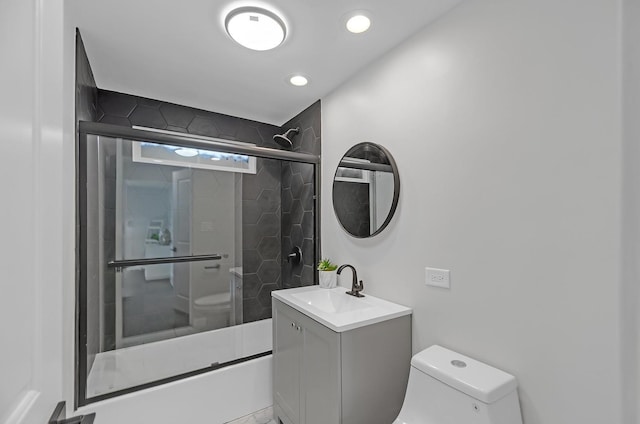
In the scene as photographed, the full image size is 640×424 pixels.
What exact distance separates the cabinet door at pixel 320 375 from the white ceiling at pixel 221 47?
172 centimetres

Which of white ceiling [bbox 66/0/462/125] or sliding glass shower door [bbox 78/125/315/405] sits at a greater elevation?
white ceiling [bbox 66/0/462/125]

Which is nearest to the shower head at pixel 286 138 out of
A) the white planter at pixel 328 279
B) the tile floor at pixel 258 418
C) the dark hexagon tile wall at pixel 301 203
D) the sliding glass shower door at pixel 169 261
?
the dark hexagon tile wall at pixel 301 203

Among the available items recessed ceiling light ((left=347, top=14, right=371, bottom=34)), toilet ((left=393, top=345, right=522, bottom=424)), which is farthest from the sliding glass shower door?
toilet ((left=393, top=345, right=522, bottom=424))

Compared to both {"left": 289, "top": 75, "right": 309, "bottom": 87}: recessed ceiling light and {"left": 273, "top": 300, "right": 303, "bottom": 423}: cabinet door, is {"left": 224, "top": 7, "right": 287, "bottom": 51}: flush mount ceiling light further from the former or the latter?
{"left": 273, "top": 300, "right": 303, "bottom": 423}: cabinet door

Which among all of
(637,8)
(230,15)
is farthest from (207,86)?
(637,8)

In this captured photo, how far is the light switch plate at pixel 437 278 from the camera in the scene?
4.86 ft

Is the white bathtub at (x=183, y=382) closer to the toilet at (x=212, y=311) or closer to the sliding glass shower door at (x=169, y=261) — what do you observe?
the sliding glass shower door at (x=169, y=261)

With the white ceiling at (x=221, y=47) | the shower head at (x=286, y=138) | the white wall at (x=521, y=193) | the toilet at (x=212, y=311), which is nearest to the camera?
the white wall at (x=521, y=193)

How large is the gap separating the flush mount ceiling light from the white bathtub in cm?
223

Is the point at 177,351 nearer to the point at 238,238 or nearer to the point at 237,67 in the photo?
the point at 238,238

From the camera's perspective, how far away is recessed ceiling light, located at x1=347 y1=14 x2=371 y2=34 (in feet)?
5.14

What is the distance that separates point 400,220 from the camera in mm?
1767
